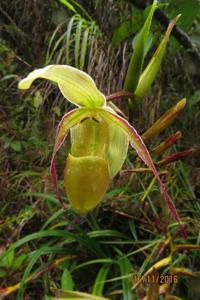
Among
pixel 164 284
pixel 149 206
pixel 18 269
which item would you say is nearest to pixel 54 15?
pixel 149 206

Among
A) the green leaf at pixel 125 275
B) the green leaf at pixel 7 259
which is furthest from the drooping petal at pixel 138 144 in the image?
the green leaf at pixel 7 259

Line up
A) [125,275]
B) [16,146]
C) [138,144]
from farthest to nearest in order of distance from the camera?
[16,146] < [125,275] < [138,144]

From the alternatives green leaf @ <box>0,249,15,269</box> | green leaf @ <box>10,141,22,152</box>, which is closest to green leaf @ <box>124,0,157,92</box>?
green leaf @ <box>0,249,15,269</box>

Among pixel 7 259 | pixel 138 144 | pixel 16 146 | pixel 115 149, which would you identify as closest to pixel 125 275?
pixel 7 259

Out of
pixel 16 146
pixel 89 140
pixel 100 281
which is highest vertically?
pixel 89 140

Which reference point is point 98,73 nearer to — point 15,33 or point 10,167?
point 10,167

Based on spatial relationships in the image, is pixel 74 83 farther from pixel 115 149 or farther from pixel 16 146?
pixel 16 146

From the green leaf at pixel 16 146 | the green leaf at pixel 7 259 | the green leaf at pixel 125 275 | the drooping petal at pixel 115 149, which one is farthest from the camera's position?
the green leaf at pixel 16 146

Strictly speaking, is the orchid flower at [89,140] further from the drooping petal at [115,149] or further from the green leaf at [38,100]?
the green leaf at [38,100]
